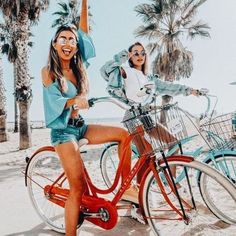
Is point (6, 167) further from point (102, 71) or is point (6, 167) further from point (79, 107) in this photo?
point (79, 107)

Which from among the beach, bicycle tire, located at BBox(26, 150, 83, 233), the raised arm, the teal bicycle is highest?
the raised arm

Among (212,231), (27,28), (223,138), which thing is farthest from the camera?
(27,28)

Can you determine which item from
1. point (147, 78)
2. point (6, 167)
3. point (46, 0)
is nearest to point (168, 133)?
point (147, 78)

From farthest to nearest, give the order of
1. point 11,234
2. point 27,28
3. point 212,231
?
1. point 27,28
2. point 11,234
3. point 212,231

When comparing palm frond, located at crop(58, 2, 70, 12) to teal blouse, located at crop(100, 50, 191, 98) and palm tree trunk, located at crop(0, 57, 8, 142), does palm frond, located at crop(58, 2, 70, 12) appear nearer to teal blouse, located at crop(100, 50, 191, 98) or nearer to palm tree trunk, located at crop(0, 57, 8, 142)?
palm tree trunk, located at crop(0, 57, 8, 142)

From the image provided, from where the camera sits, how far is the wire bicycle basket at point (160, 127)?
2529 millimetres

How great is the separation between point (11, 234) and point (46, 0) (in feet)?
41.0

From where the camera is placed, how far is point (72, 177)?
9.36 ft

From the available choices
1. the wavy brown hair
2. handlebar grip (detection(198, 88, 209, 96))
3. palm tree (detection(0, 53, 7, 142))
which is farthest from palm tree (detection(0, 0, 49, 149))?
handlebar grip (detection(198, 88, 209, 96))

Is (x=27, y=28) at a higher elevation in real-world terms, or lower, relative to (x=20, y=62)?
higher

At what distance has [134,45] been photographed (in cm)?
396

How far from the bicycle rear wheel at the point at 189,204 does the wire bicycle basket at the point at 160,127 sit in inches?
6.3

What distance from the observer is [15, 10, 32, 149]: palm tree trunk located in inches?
501

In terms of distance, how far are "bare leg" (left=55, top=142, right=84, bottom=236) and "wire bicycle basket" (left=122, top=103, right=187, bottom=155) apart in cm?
52
